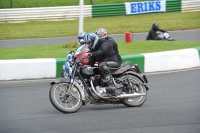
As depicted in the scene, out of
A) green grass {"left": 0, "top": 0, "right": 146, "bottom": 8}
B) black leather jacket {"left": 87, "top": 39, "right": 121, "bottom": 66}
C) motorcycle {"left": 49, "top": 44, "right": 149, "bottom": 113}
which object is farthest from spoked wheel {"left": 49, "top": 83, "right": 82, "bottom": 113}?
green grass {"left": 0, "top": 0, "right": 146, "bottom": 8}

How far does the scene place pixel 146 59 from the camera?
46.5 feet

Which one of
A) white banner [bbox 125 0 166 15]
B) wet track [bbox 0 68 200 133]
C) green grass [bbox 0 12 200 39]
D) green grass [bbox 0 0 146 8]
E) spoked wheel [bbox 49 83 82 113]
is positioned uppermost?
green grass [bbox 0 0 146 8]

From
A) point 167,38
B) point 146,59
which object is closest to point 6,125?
point 146,59

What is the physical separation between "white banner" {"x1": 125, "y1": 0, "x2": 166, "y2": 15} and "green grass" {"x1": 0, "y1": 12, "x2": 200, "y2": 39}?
12.3 inches

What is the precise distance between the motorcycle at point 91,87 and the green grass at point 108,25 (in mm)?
15633

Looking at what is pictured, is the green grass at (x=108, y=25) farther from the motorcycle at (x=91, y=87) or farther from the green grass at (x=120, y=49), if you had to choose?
the motorcycle at (x=91, y=87)

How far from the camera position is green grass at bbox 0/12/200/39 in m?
26.1

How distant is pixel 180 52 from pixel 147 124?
646cm

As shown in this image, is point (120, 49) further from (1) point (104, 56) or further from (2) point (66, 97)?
(2) point (66, 97)

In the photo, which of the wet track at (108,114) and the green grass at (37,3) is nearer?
the wet track at (108,114)

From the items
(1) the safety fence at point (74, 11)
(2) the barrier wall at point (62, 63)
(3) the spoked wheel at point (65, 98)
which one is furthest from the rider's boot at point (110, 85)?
(1) the safety fence at point (74, 11)

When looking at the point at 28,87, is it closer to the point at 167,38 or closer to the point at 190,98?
the point at 190,98

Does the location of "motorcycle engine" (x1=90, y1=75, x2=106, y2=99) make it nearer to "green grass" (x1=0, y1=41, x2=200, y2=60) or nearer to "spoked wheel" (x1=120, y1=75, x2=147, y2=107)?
"spoked wheel" (x1=120, y1=75, x2=147, y2=107)

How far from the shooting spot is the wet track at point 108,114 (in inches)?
323
